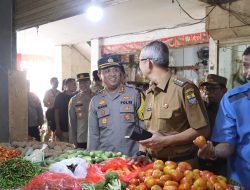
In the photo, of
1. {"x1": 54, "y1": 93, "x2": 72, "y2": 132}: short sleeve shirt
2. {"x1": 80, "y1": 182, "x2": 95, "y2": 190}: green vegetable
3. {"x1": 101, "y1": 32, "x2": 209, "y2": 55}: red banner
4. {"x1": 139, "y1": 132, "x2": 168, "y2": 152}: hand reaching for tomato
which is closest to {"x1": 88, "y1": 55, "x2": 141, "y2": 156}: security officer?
{"x1": 139, "y1": 132, "x2": 168, "y2": 152}: hand reaching for tomato

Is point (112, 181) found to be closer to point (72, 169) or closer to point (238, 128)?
point (72, 169)

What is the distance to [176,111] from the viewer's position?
287cm

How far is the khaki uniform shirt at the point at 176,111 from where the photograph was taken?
2.79 metres

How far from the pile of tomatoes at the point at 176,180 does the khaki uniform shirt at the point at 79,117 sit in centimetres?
380

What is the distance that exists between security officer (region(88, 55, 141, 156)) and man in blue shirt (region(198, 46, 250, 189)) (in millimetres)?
1630

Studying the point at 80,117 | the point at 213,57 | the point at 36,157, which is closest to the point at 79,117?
the point at 80,117

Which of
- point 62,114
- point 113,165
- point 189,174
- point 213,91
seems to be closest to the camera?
point 189,174

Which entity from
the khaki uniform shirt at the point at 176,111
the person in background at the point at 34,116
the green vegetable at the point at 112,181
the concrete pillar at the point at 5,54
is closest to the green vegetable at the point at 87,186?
the green vegetable at the point at 112,181

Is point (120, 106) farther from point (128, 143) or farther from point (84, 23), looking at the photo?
point (84, 23)

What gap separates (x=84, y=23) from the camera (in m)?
9.95

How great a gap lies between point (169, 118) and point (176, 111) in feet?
0.29

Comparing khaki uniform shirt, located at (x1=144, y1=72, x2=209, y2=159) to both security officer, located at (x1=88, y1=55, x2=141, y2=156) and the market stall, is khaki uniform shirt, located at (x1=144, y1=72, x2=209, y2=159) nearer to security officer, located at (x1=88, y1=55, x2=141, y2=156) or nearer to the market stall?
the market stall

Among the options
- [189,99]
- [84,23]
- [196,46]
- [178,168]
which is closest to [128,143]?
[189,99]

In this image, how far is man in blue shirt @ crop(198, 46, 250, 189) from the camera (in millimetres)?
2354
